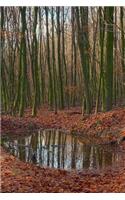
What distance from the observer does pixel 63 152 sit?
45.4ft

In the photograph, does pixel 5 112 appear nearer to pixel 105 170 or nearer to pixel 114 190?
pixel 105 170

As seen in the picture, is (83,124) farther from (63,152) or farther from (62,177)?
(62,177)

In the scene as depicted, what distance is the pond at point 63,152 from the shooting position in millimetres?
12109

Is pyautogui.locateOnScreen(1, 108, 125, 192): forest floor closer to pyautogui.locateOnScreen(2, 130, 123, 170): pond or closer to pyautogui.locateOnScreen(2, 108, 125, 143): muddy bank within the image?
pyautogui.locateOnScreen(2, 108, 125, 143): muddy bank

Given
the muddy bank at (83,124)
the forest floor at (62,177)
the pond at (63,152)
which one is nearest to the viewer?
the forest floor at (62,177)

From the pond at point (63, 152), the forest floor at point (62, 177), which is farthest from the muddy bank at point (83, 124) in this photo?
the pond at point (63, 152)

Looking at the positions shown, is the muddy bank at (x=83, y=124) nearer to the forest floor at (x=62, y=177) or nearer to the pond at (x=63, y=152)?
the forest floor at (x=62, y=177)

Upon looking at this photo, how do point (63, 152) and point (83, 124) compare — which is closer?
point (63, 152)

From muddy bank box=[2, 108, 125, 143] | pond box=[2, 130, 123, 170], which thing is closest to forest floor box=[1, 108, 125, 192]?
muddy bank box=[2, 108, 125, 143]

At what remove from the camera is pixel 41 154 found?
13.4 m

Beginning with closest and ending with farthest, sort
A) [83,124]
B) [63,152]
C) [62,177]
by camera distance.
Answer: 1. [62,177]
2. [63,152]
3. [83,124]

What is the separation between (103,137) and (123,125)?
0.90 m

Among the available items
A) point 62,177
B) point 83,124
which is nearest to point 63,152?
point 62,177

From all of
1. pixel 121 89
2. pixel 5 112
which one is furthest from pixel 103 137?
pixel 121 89
